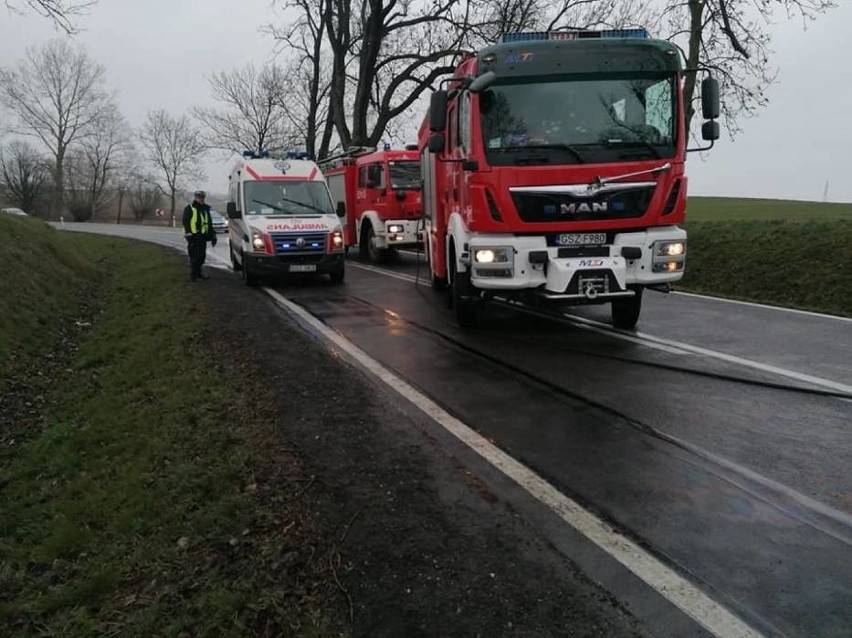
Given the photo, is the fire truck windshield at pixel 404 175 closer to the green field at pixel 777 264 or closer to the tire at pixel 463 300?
the green field at pixel 777 264

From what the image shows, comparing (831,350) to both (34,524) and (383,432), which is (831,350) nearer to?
(383,432)

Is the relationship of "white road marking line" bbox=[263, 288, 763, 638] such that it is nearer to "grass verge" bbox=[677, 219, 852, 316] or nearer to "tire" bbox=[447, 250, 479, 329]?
"tire" bbox=[447, 250, 479, 329]

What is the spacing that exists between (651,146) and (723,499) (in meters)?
4.59

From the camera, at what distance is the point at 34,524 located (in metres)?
4.51

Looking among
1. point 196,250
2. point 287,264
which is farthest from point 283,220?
point 196,250

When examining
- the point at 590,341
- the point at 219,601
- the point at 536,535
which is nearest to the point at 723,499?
the point at 536,535

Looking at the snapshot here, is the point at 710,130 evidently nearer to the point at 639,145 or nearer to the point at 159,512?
the point at 639,145

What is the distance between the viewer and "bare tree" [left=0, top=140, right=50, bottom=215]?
75.5 meters

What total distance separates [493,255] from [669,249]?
1943 millimetres

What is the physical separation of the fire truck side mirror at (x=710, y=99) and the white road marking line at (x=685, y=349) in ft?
8.37

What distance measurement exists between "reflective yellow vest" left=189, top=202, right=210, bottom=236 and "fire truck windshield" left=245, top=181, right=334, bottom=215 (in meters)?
1.01

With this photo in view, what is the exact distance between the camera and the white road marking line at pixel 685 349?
5.95m

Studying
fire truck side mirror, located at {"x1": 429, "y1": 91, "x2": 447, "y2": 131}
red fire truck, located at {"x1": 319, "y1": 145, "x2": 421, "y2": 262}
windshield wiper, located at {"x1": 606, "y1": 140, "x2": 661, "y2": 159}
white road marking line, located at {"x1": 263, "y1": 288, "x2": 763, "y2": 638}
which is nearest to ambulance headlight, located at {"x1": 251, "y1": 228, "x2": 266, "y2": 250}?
red fire truck, located at {"x1": 319, "y1": 145, "x2": 421, "y2": 262}

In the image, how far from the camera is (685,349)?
7.31 metres
